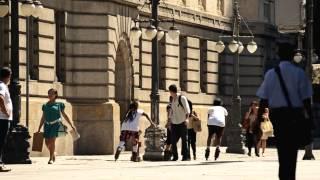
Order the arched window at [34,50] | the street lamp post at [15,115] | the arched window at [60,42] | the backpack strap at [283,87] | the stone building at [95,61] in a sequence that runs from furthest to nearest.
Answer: the arched window at [60,42]
the stone building at [95,61]
the arched window at [34,50]
the street lamp post at [15,115]
the backpack strap at [283,87]

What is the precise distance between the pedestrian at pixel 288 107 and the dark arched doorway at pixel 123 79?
2285 centimetres

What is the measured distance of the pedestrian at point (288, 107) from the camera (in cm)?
1502

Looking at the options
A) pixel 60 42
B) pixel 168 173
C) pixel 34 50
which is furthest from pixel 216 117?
pixel 168 173

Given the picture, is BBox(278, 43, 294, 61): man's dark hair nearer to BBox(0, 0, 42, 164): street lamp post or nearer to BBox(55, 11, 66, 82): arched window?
BBox(0, 0, 42, 164): street lamp post

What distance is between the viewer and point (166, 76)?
1716 inches

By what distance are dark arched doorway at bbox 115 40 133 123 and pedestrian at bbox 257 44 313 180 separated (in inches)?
899

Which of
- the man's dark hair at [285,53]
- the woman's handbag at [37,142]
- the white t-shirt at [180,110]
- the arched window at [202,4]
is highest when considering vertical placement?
the arched window at [202,4]

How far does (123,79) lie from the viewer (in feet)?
127

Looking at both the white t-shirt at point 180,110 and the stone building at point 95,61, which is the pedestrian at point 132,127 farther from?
the stone building at point 95,61

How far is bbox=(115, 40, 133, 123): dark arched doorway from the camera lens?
38.3 meters

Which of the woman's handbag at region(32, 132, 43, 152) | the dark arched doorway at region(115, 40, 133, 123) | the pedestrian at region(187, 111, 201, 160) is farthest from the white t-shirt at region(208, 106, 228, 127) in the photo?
the dark arched doorway at region(115, 40, 133, 123)

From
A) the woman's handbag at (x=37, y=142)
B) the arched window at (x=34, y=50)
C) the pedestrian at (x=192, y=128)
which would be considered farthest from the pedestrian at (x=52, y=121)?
the arched window at (x=34, y=50)

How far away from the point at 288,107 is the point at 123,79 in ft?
77.2

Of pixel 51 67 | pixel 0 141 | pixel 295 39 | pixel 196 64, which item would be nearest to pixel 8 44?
pixel 51 67
